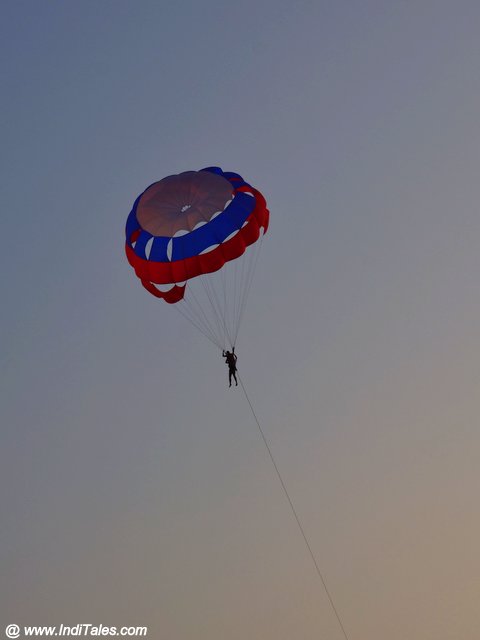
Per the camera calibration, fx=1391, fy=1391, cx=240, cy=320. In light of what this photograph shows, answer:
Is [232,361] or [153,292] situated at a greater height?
[153,292]

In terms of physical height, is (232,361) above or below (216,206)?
below

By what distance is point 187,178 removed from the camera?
41.4 meters

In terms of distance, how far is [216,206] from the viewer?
40.8 m

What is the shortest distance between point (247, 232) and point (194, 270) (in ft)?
6.47

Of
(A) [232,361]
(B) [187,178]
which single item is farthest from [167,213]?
(A) [232,361]

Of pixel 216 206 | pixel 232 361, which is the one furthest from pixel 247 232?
pixel 232 361

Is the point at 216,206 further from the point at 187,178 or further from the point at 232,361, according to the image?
the point at 232,361

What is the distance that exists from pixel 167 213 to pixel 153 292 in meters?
2.69

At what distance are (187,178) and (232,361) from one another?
5607 mm

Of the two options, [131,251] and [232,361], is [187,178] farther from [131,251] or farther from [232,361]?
[232,361]

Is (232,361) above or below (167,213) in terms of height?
below

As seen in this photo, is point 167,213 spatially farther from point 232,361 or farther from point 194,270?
point 232,361

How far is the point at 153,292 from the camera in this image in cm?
4228

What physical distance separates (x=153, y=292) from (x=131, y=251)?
4.67 feet
